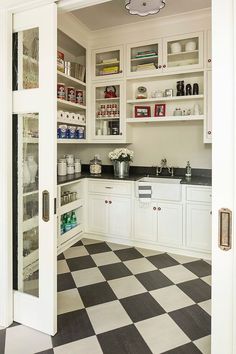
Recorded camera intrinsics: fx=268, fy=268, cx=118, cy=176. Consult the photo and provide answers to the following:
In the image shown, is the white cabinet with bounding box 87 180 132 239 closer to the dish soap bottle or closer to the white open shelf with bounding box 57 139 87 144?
the white open shelf with bounding box 57 139 87 144

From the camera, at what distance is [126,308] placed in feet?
7.12

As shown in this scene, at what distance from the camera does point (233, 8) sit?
3.97 feet

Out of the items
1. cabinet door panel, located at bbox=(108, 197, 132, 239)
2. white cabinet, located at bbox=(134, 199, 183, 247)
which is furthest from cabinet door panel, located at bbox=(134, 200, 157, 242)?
cabinet door panel, located at bbox=(108, 197, 132, 239)

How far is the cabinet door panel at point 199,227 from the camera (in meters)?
3.09

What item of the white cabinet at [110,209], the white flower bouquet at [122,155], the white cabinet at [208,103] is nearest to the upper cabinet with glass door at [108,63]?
the white flower bouquet at [122,155]

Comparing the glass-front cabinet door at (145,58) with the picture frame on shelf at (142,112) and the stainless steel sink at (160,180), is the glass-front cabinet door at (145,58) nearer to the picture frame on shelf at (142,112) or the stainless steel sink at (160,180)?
the picture frame on shelf at (142,112)

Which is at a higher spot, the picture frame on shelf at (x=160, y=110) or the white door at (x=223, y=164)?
the picture frame on shelf at (x=160, y=110)

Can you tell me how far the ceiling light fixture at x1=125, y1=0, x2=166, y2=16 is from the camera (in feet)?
7.73

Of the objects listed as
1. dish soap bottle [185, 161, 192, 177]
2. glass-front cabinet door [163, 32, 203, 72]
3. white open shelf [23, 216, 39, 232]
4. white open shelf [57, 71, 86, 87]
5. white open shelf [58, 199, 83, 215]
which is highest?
glass-front cabinet door [163, 32, 203, 72]

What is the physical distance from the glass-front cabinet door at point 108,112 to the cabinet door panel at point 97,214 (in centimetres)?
87

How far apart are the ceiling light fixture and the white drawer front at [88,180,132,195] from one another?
1.92 metres

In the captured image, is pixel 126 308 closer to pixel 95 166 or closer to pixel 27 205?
pixel 27 205

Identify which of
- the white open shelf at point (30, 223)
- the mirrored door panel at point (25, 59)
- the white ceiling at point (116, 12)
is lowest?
the white open shelf at point (30, 223)

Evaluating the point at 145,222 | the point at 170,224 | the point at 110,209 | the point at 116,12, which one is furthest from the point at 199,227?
the point at 116,12
